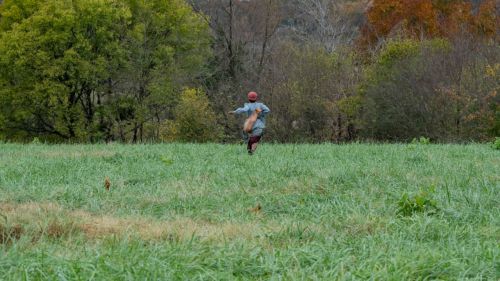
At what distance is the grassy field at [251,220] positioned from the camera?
4172 millimetres

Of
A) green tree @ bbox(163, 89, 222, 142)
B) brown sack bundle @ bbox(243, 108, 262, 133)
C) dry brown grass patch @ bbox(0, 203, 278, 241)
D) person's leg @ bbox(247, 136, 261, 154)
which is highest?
dry brown grass patch @ bbox(0, 203, 278, 241)

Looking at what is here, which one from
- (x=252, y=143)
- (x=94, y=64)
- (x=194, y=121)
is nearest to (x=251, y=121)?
(x=252, y=143)

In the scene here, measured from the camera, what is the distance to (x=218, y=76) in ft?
131

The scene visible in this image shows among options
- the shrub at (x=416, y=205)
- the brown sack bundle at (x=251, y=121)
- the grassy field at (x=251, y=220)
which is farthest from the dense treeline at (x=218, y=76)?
the shrub at (x=416, y=205)

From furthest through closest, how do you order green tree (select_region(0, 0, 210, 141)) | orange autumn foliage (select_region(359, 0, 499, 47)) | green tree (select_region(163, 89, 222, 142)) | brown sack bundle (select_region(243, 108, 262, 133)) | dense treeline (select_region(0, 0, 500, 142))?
orange autumn foliage (select_region(359, 0, 499, 47)) → green tree (select_region(0, 0, 210, 141)) → green tree (select_region(163, 89, 222, 142)) → dense treeline (select_region(0, 0, 500, 142)) → brown sack bundle (select_region(243, 108, 262, 133))

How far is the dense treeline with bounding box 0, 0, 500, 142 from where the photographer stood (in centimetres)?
2881

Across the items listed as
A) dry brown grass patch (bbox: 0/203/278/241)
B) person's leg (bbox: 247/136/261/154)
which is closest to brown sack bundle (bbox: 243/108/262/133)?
person's leg (bbox: 247/136/261/154)

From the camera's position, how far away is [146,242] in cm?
509

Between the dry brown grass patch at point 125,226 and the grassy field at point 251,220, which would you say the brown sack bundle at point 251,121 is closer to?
the grassy field at point 251,220

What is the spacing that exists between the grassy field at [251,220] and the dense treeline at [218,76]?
17.3m

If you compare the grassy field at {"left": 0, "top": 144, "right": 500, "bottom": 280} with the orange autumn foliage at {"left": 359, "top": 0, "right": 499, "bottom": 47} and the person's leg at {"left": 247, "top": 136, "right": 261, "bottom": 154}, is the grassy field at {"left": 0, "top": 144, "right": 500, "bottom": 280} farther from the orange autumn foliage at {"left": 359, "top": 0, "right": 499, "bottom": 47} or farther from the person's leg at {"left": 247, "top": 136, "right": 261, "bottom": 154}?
the orange autumn foliage at {"left": 359, "top": 0, "right": 499, "bottom": 47}

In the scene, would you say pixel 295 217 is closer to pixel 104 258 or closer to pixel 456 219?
pixel 456 219

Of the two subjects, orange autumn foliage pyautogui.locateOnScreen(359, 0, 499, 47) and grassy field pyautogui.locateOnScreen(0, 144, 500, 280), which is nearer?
grassy field pyautogui.locateOnScreen(0, 144, 500, 280)

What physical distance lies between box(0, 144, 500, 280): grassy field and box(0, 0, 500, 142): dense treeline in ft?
56.8
